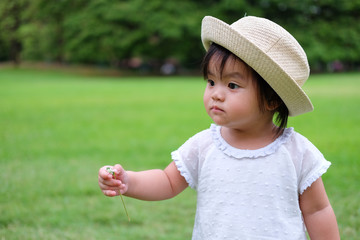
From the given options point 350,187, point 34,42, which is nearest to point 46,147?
point 350,187

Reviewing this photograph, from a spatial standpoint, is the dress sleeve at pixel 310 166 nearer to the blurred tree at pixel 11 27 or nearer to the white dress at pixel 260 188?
the white dress at pixel 260 188

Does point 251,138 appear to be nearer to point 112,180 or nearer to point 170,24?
point 112,180

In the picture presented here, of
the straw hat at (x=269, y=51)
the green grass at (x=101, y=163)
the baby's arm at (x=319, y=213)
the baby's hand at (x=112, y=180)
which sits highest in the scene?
the straw hat at (x=269, y=51)

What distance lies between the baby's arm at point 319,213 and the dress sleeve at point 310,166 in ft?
0.15

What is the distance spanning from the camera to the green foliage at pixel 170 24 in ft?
92.9

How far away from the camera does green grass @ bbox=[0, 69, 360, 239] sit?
2.83 meters

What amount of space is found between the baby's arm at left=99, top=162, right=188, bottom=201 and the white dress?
189 mm

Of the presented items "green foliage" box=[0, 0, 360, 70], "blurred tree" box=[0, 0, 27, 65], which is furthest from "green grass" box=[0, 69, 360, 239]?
"green foliage" box=[0, 0, 360, 70]

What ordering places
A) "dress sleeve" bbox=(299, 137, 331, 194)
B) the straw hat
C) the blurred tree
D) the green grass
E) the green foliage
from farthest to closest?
the green foliage
the blurred tree
the green grass
"dress sleeve" bbox=(299, 137, 331, 194)
the straw hat

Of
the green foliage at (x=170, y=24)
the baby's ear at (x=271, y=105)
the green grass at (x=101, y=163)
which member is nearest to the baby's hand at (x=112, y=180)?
the baby's ear at (x=271, y=105)

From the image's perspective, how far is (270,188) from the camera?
1649mm

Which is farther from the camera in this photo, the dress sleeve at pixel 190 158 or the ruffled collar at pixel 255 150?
the dress sleeve at pixel 190 158

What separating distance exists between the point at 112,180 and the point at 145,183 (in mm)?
206

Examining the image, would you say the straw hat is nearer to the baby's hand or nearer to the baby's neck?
the baby's neck
